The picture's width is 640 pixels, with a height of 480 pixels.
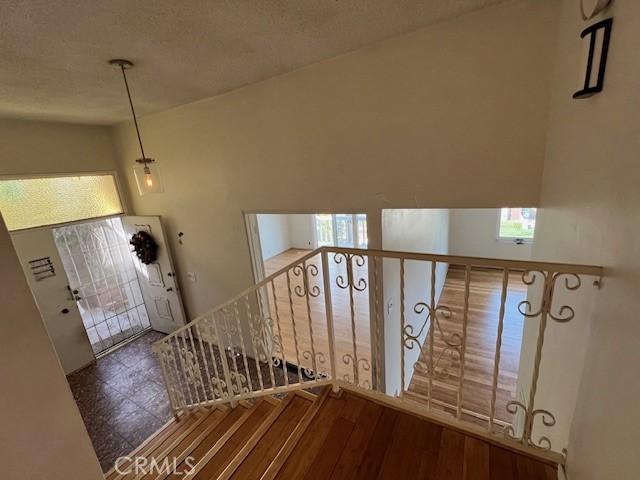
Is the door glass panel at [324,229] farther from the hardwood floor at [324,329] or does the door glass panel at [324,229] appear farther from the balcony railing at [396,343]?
the balcony railing at [396,343]

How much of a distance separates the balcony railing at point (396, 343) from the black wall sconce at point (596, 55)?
2.20 ft

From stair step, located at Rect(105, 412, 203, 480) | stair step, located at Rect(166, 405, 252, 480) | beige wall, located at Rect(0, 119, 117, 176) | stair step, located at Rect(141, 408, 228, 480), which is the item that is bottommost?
stair step, located at Rect(105, 412, 203, 480)

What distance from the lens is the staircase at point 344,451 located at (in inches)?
51.4

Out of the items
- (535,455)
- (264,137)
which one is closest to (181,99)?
(264,137)

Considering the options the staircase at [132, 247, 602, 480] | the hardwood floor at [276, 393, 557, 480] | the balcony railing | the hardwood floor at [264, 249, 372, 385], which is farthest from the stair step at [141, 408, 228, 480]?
the hardwood floor at [276, 393, 557, 480]

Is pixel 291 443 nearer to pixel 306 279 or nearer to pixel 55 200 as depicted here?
pixel 306 279

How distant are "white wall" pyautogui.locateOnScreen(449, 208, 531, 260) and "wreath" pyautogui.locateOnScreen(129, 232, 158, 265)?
6576mm

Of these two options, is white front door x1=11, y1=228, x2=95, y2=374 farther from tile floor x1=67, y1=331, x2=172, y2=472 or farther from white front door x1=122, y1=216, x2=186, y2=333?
white front door x1=122, y1=216, x2=186, y2=333

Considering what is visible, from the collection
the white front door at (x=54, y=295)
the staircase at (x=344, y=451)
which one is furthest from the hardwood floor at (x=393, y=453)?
the white front door at (x=54, y=295)

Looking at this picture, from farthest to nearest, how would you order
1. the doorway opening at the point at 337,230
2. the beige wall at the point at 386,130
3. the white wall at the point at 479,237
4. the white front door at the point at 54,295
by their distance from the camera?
the doorway opening at the point at 337,230 → the white wall at the point at 479,237 → the white front door at the point at 54,295 → the beige wall at the point at 386,130

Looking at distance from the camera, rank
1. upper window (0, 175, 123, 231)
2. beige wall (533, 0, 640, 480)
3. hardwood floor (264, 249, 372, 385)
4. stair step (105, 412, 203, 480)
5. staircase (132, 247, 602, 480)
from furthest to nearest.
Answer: hardwood floor (264, 249, 372, 385) < upper window (0, 175, 123, 231) < stair step (105, 412, 203, 480) < staircase (132, 247, 602, 480) < beige wall (533, 0, 640, 480)

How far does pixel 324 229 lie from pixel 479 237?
14.4 feet

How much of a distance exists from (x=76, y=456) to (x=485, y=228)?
7.98 meters

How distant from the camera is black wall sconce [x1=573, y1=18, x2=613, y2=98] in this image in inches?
37.3
